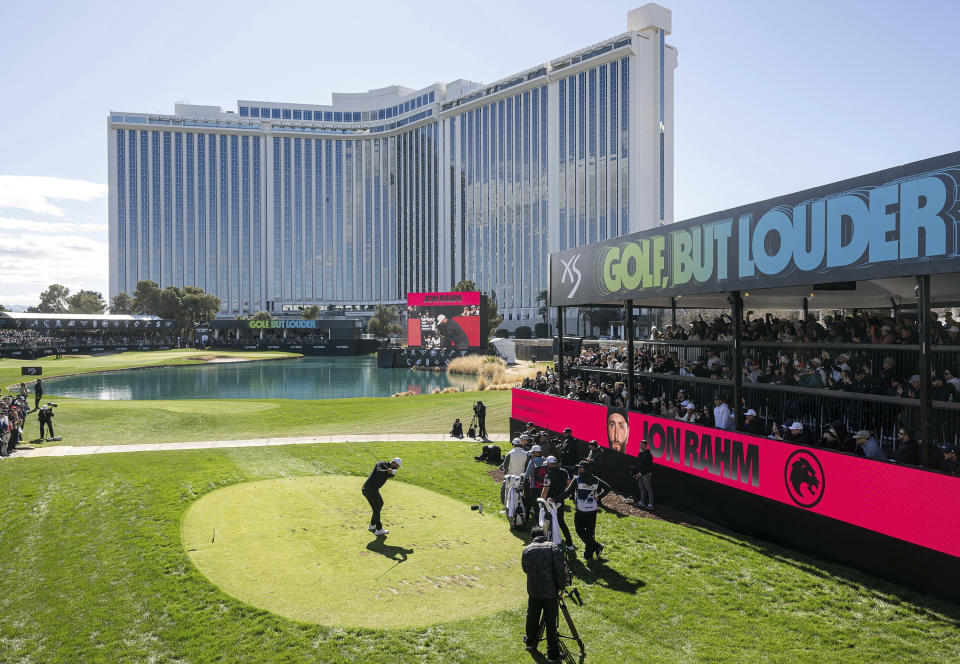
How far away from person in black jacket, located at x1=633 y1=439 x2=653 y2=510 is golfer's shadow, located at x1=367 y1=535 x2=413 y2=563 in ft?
23.0

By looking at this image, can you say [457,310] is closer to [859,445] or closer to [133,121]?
[859,445]

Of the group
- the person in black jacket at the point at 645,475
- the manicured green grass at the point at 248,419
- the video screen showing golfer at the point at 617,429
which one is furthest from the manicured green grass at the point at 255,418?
the person in black jacket at the point at 645,475

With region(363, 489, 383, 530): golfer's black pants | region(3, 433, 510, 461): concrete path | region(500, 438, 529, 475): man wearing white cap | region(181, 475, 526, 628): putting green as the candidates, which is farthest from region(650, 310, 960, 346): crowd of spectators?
region(3, 433, 510, 461): concrete path

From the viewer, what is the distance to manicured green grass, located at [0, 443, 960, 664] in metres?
8.12

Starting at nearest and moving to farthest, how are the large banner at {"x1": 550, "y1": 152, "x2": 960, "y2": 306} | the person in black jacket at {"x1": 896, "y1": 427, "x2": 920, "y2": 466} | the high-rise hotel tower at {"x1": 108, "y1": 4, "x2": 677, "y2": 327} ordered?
the large banner at {"x1": 550, "y1": 152, "x2": 960, "y2": 306}
the person in black jacket at {"x1": 896, "y1": 427, "x2": 920, "y2": 466}
the high-rise hotel tower at {"x1": 108, "y1": 4, "x2": 677, "y2": 327}

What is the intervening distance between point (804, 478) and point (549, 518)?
18.5ft

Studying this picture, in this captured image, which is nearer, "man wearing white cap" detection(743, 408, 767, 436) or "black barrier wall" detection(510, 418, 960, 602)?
"black barrier wall" detection(510, 418, 960, 602)

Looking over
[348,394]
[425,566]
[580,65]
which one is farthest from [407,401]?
[580,65]

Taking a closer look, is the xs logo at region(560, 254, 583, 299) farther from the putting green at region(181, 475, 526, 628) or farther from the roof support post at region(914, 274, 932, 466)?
the roof support post at region(914, 274, 932, 466)

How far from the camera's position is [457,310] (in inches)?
2958

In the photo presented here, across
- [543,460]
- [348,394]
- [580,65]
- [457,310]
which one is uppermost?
[580,65]

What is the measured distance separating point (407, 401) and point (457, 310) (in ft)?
113

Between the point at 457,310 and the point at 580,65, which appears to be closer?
the point at 457,310

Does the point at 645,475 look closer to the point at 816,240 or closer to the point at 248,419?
the point at 816,240
